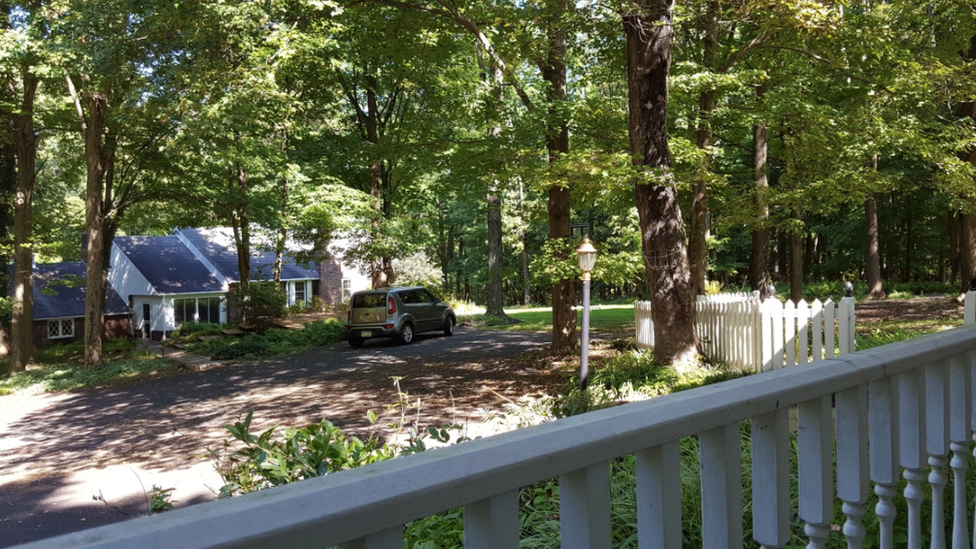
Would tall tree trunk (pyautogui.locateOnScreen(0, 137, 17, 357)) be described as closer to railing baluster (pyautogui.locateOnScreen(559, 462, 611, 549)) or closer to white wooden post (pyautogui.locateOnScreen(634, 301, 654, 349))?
white wooden post (pyautogui.locateOnScreen(634, 301, 654, 349))

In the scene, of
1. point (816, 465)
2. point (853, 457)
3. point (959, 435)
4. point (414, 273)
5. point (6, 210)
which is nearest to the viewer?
point (816, 465)

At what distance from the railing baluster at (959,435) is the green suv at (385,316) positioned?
17.4 metres

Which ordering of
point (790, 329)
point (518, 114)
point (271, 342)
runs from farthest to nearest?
point (271, 342), point (518, 114), point (790, 329)

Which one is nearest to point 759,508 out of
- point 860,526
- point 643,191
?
point 860,526

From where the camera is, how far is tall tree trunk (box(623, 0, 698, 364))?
868cm

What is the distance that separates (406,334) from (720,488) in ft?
60.9

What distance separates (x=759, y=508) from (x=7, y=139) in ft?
77.2

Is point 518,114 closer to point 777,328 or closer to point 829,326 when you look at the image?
point 777,328

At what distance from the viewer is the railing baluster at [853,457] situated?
1.59 m

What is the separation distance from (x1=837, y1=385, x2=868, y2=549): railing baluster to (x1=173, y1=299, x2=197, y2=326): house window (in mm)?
34080

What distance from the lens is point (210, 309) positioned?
33875 millimetres

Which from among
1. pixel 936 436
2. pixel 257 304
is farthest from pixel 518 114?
pixel 257 304

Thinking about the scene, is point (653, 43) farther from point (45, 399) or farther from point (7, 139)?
point (7, 139)

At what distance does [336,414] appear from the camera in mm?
9867
